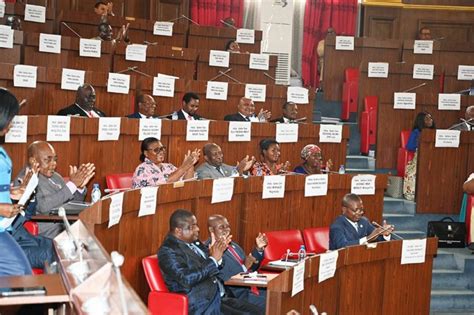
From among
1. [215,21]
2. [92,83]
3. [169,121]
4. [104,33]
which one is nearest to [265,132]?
[169,121]

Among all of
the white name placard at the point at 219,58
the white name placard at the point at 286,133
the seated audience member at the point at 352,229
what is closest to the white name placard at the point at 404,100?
the white name placard at the point at 286,133

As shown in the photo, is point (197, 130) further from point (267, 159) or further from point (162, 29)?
point (162, 29)

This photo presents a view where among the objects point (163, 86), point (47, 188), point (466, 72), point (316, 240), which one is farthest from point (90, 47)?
point (466, 72)

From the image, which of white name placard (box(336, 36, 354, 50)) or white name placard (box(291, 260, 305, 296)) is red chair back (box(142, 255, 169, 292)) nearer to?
white name placard (box(291, 260, 305, 296))

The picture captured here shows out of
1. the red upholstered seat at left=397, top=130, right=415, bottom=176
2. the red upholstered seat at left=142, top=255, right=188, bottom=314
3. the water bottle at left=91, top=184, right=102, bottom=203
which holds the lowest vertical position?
the red upholstered seat at left=142, top=255, right=188, bottom=314

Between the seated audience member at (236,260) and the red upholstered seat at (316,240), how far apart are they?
0.79 m

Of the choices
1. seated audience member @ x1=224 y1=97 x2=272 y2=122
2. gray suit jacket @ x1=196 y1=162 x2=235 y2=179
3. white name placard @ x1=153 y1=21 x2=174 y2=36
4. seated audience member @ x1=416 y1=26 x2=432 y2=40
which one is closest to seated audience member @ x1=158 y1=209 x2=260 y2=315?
gray suit jacket @ x1=196 y1=162 x2=235 y2=179

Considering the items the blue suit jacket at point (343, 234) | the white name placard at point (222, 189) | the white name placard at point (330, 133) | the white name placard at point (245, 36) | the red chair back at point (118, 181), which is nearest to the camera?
the white name placard at point (222, 189)

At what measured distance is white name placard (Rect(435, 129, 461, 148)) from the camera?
33.8 ft

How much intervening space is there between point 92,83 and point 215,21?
5590 mm

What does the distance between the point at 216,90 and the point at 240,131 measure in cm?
138

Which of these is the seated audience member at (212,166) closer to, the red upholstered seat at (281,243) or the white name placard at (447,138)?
the red upholstered seat at (281,243)

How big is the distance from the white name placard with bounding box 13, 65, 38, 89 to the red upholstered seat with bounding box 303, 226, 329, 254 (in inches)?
122

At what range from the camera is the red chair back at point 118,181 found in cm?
819
